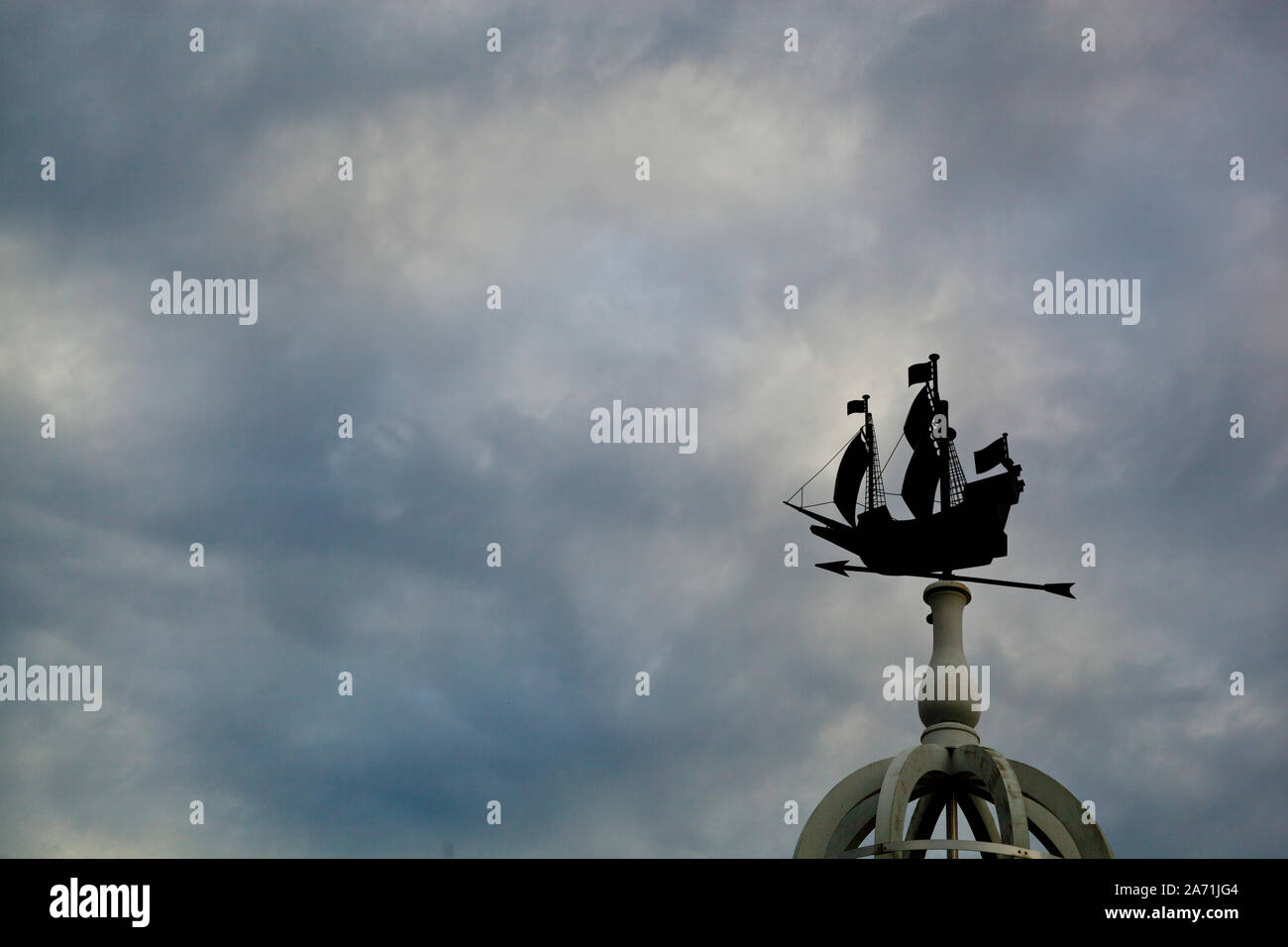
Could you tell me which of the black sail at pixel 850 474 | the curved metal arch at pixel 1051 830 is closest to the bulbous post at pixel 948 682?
the curved metal arch at pixel 1051 830

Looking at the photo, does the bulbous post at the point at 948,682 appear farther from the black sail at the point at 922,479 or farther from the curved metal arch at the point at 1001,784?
the black sail at the point at 922,479

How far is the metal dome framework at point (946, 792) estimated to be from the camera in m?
38.5

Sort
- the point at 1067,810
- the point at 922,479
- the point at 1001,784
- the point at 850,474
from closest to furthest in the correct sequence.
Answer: the point at 1001,784 < the point at 1067,810 < the point at 922,479 < the point at 850,474

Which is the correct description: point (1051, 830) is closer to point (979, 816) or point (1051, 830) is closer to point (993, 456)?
point (979, 816)

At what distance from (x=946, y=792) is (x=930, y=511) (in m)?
7.13

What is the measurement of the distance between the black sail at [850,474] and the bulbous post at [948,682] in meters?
4.84

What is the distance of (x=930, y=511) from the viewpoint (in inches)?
1695

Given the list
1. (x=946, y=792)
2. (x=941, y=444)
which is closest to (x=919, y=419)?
(x=941, y=444)

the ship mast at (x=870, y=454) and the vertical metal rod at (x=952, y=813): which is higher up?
the ship mast at (x=870, y=454)

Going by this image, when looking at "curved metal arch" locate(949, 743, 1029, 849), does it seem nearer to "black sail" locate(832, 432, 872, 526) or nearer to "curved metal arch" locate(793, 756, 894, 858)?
"curved metal arch" locate(793, 756, 894, 858)

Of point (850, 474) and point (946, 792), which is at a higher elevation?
point (850, 474)
